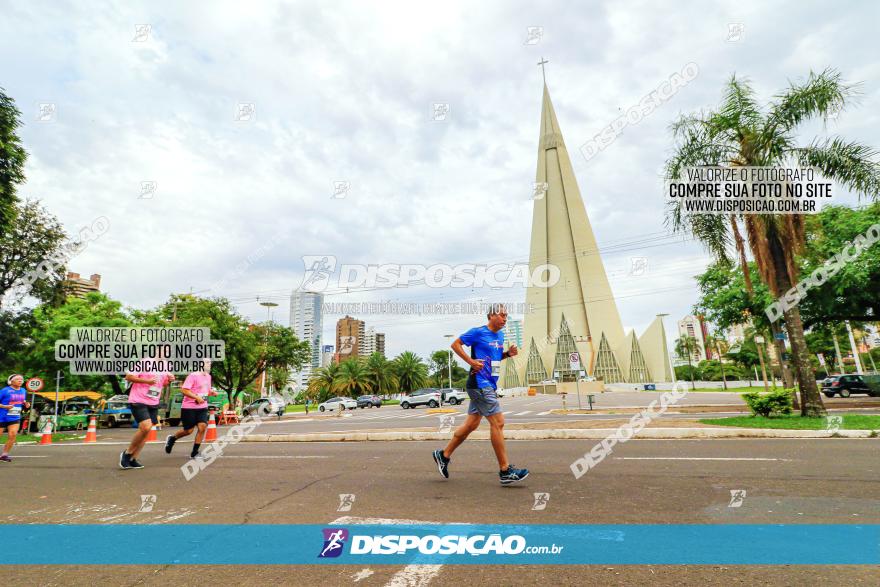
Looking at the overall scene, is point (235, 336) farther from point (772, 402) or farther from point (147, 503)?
point (772, 402)

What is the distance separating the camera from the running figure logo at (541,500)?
4023 millimetres

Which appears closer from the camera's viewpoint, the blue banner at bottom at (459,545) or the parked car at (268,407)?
the blue banner at bottom at (459,545)

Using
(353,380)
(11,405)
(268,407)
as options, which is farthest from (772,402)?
(353,380)

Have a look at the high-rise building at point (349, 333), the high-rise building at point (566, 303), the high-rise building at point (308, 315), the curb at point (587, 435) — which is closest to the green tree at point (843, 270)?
the curb at point (587, 435)

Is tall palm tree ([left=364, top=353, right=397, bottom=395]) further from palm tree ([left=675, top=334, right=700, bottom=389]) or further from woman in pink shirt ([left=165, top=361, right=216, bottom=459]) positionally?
woman in pink shirt ([left=165, top=361, right=216, bottom=459])

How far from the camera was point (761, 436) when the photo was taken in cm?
898

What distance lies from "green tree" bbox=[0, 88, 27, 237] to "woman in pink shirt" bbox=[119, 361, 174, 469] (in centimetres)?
1260

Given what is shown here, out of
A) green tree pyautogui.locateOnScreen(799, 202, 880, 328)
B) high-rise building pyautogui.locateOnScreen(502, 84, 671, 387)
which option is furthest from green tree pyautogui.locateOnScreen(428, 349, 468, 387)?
green tree pyautogui.locateOnScreen(799, 202, 880, 328)

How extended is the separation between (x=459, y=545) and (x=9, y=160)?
1953 centimetres

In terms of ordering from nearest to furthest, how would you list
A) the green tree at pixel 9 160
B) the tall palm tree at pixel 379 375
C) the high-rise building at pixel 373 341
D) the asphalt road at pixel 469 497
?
the asphalt road at pixel 469 497 < the green tree at pixel 9 160 < the tall palm tree at pixel 379 375 < the high-rise building at pixel 373 341

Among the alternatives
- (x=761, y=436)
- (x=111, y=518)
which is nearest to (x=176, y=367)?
(x=111, y=518)

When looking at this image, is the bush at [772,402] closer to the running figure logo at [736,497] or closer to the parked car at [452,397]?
the running figure logo at [736,497]

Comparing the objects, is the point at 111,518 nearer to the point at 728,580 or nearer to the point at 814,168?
the point at 728,580

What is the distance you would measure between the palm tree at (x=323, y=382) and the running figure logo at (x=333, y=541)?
226 ft
